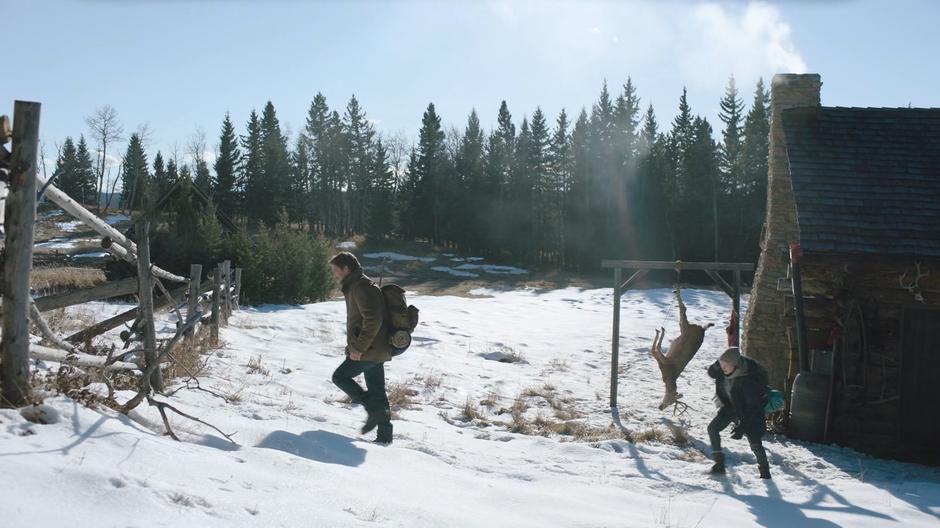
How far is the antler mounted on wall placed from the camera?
887 cm

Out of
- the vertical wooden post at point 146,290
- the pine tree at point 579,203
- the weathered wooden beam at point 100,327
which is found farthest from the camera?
the pine tree at point 579,203

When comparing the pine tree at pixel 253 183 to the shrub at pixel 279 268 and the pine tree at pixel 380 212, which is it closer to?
the pine tree at pixel 380 212

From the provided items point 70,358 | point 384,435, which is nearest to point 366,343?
point 384,435

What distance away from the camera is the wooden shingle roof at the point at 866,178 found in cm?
909

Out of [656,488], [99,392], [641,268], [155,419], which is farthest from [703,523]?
[641,268]

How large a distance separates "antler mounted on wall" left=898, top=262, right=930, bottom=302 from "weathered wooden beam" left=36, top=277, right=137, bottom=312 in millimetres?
9910

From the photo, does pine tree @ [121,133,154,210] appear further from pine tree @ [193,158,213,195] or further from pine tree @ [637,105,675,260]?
pine tree @ [637,105,675,260]

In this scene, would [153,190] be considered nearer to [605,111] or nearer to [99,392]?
[605,111]

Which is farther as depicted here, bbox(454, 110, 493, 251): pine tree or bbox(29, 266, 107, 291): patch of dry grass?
bbox(454, 110, 493, 251): pine tree

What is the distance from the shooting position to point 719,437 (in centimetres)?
698

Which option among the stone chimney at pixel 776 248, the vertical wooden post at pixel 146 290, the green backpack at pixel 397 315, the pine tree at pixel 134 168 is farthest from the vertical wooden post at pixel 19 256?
the pine tree at pixel 134 168

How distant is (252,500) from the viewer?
145 inches

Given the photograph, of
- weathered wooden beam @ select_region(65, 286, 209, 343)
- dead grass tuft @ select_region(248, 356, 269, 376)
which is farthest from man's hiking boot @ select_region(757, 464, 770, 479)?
weathered wooden beam @ select_region(65, 286, 209, 343)

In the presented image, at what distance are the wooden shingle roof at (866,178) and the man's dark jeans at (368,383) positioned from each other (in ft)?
21.2
